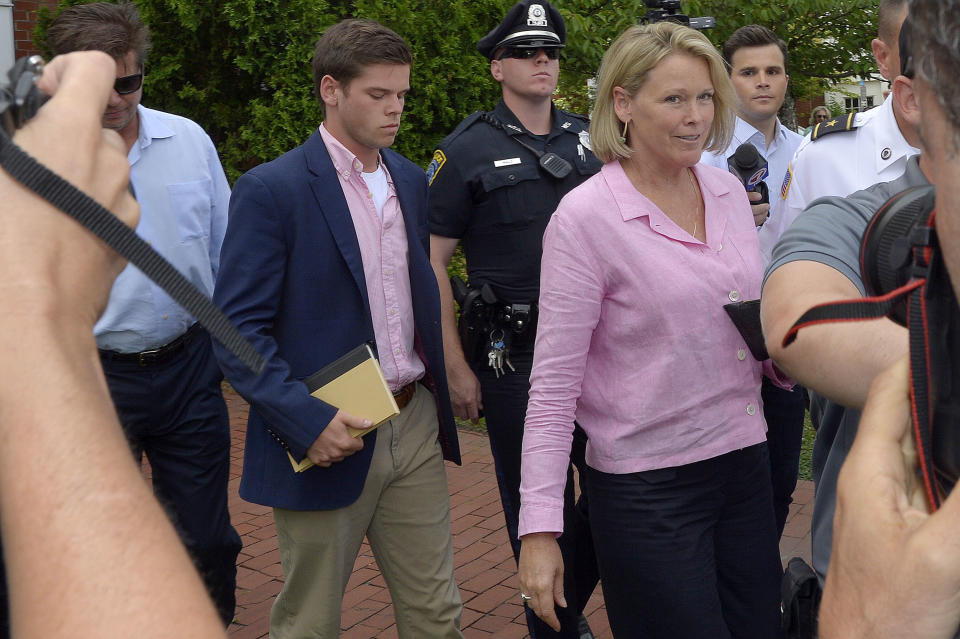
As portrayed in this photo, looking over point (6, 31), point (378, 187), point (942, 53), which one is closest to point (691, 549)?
point (378, 187)

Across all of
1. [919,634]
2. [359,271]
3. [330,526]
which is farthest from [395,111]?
[919,634]

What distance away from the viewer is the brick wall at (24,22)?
7809 mm

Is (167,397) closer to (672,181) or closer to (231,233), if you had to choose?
(231,233)

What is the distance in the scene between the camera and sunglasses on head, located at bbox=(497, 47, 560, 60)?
4277mm

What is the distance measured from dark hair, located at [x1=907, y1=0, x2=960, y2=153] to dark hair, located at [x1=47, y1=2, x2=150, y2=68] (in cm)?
303

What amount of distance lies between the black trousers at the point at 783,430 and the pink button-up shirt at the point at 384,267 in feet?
4.76

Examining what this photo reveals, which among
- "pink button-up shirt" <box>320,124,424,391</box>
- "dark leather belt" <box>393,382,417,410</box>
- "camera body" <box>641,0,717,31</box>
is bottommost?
"dark leather belt" <box>393,382,417,410</box>

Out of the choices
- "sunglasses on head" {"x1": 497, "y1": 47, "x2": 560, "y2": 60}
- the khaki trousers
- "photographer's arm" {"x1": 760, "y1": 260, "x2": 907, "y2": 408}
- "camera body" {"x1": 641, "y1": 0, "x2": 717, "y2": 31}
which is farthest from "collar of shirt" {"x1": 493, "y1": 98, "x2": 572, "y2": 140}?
"photographer's arm" {"x1": 760, "y1": 260, "x2": 907, "y2": 408}

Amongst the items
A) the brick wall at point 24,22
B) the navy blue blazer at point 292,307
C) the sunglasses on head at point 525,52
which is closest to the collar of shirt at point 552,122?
the sunglasses on head at point 525,52

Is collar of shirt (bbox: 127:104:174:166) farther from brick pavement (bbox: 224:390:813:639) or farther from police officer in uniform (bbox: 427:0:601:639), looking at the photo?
brick pavement (bbox: 224:390:813:639)

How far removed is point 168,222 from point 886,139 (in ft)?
7.93

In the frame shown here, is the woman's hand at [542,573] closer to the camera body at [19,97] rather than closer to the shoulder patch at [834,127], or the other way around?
the shoulder patch at [834,127]

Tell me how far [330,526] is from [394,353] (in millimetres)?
590

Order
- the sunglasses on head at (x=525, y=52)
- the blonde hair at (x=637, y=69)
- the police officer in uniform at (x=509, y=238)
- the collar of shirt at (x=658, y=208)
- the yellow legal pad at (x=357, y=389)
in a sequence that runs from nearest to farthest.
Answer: the collar of shirt at (x=658, y=208)
the blonde hair at (x=637, y=69)
the yellow legal pad at (x=357, y=389)
the police officer in uniform at (x=509, y=238)
the sunglasses on head at (x=525, y=52)
